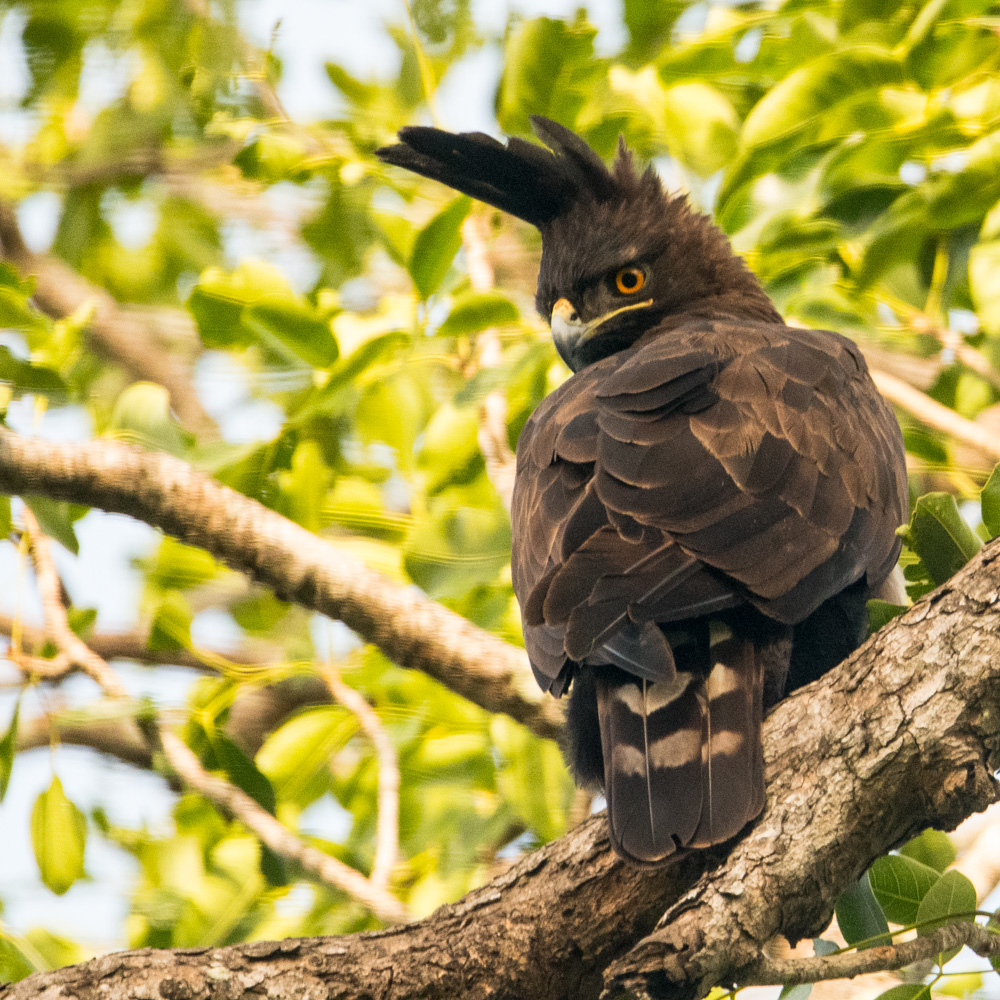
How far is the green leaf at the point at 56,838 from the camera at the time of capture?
4.98 metres

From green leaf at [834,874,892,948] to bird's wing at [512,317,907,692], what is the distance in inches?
27.5

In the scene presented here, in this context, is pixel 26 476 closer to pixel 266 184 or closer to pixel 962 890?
pixel 266 184

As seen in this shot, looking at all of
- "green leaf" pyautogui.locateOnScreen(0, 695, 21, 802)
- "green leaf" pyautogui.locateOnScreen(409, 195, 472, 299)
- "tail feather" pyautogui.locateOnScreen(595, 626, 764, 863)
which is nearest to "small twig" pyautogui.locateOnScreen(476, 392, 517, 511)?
"green leaf" pyautogui.locateOnScreen(409, 195, 472, 299)

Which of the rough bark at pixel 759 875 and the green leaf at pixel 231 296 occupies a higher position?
the green leaf at pixel 231 296

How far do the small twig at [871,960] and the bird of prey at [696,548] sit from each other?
0.93 ft

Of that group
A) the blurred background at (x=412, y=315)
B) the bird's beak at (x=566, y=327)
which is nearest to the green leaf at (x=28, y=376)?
the blurred background at (x=412, y=315)

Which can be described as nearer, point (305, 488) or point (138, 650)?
point (305, 488)

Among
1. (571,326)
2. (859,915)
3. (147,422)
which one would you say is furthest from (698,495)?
(147,422)

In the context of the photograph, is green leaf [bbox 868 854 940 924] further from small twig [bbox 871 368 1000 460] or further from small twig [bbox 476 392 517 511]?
small twig [bbox 476 392 517 511]

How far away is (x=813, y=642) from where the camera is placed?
3.38 m

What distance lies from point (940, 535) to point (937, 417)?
2.15m

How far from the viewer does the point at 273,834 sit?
494cm

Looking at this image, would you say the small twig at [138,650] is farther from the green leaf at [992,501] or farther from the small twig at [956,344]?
the green leaf at [992,501]

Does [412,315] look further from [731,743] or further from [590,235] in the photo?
[731,743]
